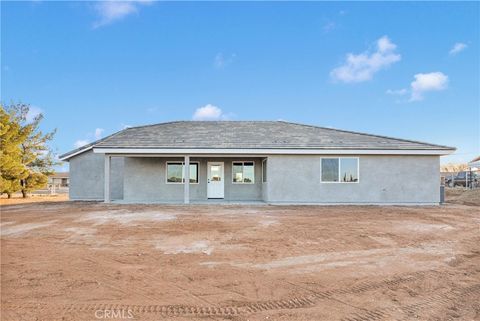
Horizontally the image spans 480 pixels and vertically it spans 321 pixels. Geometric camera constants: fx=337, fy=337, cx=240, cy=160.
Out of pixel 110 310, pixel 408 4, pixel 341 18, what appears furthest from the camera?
pixel 341 18

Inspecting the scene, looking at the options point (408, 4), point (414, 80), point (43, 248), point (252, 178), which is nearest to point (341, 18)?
point (408, 4)

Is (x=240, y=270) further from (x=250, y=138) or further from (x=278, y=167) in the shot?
(x=250, y=138)

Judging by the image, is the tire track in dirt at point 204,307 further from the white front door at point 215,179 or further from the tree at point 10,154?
the tree at point 10,154

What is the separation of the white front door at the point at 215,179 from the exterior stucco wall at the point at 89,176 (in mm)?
5994

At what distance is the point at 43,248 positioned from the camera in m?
7.73

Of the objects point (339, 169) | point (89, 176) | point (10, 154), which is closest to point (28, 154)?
point (10, 154)

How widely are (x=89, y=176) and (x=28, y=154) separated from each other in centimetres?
1060

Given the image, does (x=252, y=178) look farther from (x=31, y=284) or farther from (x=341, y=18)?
(x=31, y=284)

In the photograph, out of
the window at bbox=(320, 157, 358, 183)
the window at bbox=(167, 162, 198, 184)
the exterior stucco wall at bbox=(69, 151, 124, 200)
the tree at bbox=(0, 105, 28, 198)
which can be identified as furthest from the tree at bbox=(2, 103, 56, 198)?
the window at bbox=(320, 157, 358, 183)

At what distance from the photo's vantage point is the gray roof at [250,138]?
1667 cm

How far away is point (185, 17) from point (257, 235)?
503 inches

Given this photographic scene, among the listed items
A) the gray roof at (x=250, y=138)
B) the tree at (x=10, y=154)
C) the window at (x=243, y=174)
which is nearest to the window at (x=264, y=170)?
the window at (x=243, y=174)

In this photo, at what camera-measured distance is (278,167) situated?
1658cm

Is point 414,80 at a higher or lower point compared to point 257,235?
higher
